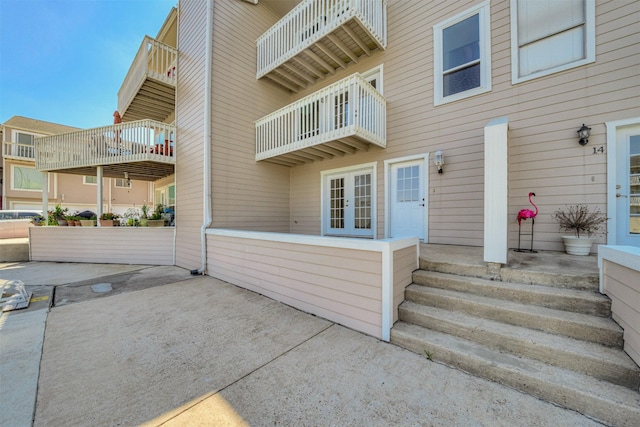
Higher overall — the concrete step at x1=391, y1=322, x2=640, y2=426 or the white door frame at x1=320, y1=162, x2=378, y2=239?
the white door frame at x1=320, y1=162, x2=378, y2=239

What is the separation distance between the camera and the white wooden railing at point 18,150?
A: 1273 centimetres

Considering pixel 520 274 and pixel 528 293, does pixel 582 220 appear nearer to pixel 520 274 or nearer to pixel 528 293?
A: pixel 520 274

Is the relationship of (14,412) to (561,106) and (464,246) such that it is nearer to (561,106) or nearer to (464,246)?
(464,246)

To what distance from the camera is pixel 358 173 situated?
20.0ft

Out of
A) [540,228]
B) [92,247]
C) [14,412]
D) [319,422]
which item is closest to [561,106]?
[540,228]

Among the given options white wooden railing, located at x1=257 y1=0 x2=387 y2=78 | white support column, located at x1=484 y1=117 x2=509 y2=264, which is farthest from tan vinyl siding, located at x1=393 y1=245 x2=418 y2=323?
white wooden railing, located at x1=257 y1=0 x2=387 y2=78

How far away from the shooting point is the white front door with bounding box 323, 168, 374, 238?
19.5 ft

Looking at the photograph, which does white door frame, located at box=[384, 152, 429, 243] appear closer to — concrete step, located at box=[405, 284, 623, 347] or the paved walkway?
concrete step, located at box=[405, 284, 623, 347]

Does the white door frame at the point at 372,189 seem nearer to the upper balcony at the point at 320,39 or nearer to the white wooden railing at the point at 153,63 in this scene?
the upper balcony at the point at 320,39

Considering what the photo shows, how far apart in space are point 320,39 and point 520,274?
5.57 m

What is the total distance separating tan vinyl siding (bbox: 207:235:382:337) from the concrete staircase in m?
0.45

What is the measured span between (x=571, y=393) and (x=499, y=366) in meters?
0.39

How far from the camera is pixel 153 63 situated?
6.41 m

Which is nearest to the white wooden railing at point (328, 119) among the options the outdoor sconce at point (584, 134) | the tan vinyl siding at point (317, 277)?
the tan vinyl siding at point (317, 277)
